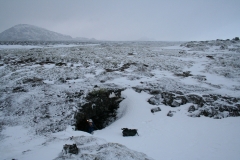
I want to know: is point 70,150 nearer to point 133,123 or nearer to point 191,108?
point 133,123

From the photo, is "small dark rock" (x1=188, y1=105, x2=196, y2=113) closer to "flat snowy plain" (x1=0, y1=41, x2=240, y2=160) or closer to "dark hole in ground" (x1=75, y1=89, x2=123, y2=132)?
"flat snowy plain" (x1=0, y1=41, x2=240, y2=160)

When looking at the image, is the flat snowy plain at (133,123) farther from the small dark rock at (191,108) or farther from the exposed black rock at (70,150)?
the small dark rock at (191,108)

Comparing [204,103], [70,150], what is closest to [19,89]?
[70,150]

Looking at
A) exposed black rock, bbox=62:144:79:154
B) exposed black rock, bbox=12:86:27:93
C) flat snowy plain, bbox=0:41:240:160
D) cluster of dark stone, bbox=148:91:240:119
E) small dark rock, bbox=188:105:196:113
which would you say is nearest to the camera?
exposed black rock, bbox=62:144:79:154

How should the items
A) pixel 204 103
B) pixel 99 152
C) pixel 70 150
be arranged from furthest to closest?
pixel 204 103
pixel 99 152
pixel 70 150

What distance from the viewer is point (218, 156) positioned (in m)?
7.18

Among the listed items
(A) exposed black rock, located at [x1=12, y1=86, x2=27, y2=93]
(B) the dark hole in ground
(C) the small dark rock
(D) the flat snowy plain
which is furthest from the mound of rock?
(A) exposed black rock, located at [x1=12, y1=86, x2=27, y2=93]

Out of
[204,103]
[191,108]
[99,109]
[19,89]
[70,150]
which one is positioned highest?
[19,89]

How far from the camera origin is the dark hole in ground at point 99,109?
11227 millimetres

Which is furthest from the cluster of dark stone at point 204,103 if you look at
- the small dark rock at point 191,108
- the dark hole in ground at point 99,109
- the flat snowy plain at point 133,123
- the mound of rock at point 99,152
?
the mound of rock at point 99,152

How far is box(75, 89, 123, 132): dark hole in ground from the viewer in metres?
11.2

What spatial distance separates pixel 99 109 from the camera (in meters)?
12.6

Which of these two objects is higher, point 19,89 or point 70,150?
point 19,89

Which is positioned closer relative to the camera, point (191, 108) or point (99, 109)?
point (191, 108)
